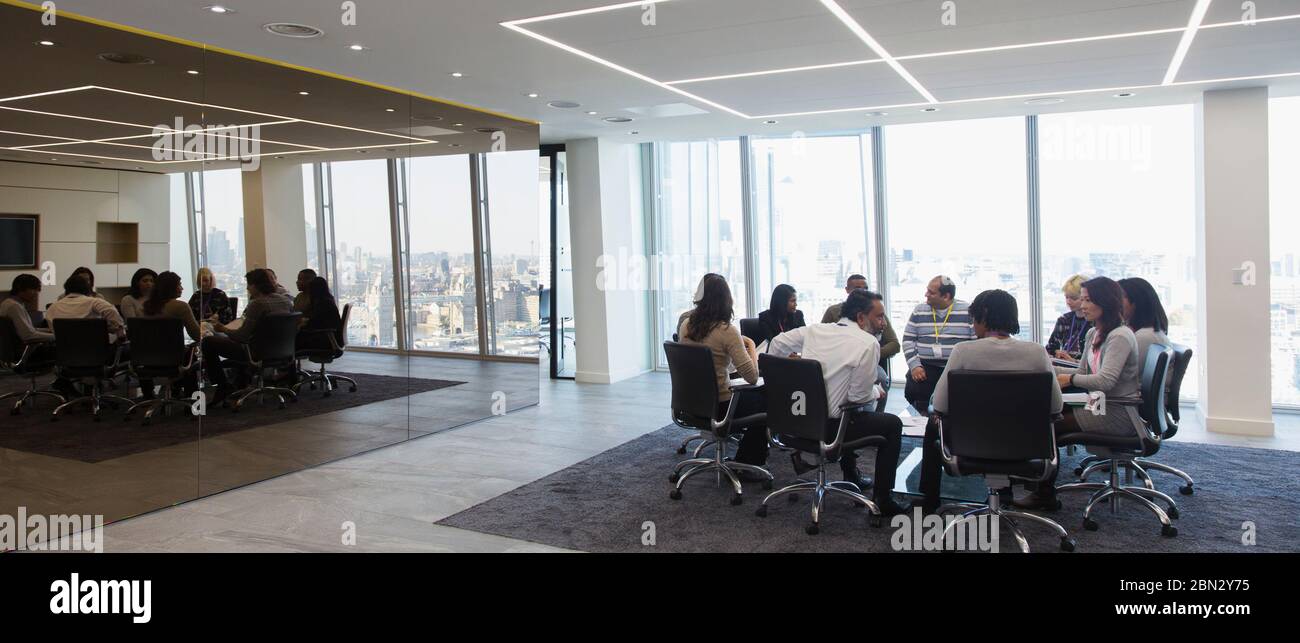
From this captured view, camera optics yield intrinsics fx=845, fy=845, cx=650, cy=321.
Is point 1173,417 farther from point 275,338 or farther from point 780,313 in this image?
point 275,338

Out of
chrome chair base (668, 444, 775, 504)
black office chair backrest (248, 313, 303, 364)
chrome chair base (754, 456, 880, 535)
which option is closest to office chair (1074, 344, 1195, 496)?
chrome chair base (754, 456, 880, 535)

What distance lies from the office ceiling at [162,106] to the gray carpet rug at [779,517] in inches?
111

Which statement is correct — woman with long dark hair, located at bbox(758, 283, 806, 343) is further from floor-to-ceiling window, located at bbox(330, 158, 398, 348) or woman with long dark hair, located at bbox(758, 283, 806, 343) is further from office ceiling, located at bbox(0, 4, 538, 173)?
office ceiling, located at bbox(0, 4, 538, 173)

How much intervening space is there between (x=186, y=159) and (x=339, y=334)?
5.57ft

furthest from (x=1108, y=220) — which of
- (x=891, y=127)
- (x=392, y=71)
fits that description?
(x=392, y=71)

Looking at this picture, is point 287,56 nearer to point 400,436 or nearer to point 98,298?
point 98,298

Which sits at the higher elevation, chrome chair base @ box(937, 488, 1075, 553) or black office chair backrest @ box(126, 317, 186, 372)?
black office chair backrest @ box(126, 317, 186, 372)

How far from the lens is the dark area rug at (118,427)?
4.41m

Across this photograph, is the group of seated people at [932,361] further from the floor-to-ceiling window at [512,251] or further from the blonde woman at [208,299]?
the blonde woman at [208,299]

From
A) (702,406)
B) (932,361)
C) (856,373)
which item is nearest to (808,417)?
Answer: (856,373)

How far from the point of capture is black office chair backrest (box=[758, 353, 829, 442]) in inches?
180

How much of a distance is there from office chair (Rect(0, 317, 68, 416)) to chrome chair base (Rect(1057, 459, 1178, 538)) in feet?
18.7

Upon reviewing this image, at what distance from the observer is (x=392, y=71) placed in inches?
240
